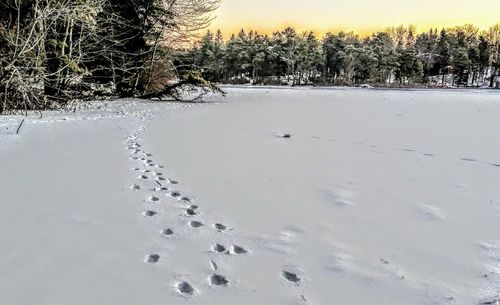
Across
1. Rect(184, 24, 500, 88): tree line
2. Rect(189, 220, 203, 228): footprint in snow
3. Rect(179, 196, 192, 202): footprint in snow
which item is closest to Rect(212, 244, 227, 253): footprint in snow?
Rect(189, 220, 203, 228): footprint in snow

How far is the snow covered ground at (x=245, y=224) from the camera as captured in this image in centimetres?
226

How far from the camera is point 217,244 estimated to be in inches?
112

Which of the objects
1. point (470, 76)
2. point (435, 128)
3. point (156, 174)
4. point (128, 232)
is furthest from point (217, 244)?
point (470, 76)

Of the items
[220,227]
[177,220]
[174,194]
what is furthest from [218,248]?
[174,194]

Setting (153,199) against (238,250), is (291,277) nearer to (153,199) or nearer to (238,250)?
(238,250)

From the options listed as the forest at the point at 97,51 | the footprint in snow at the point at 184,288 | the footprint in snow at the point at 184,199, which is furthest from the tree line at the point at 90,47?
the footprint in snow at the point at 184,288

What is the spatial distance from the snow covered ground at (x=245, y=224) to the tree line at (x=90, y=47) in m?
4.96

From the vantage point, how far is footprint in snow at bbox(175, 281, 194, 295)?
2199 millimetres

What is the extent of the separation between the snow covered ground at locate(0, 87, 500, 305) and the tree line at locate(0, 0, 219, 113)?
4.96 metres

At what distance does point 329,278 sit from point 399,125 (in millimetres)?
8589

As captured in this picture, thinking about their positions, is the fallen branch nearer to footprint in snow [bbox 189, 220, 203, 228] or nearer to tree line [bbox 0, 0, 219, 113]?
tree line [bbox 0, 0, 219, 113]

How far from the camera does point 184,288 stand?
88.1 inches

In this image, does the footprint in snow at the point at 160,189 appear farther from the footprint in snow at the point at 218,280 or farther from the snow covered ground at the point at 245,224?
the footprint in snow at the point at 218,280

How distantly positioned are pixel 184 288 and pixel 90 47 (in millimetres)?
13989
